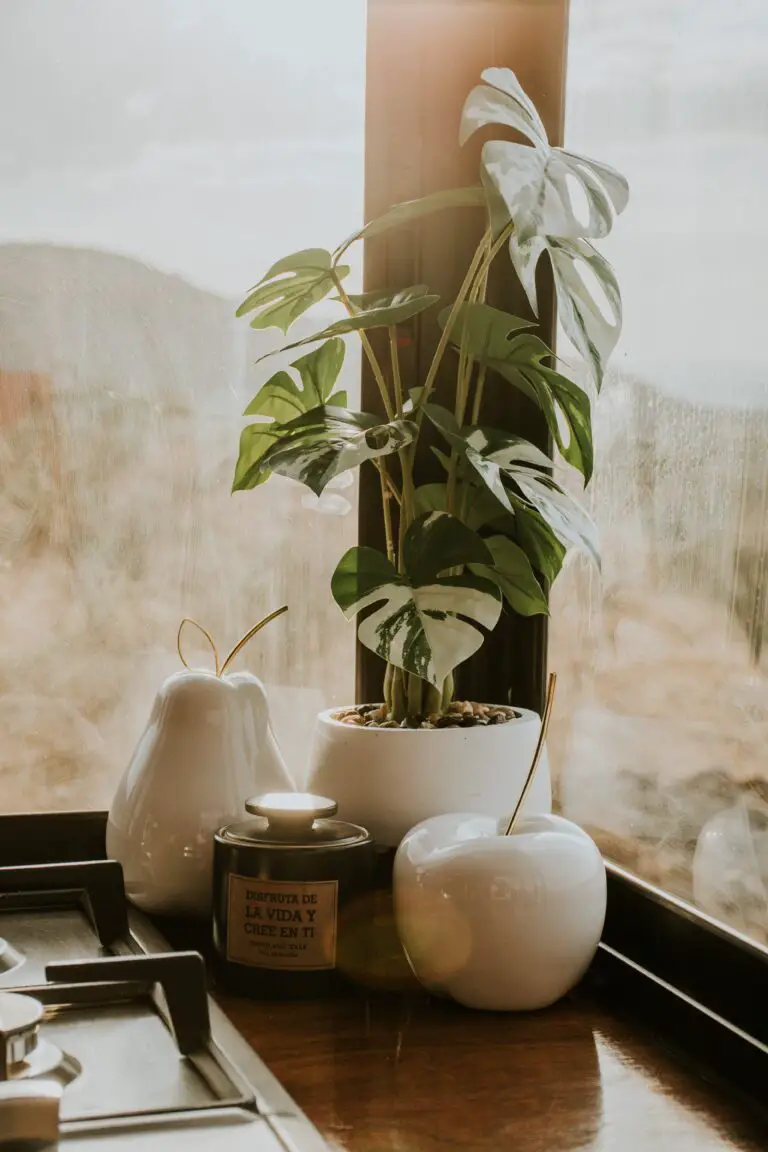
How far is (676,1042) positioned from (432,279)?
0.86 meters

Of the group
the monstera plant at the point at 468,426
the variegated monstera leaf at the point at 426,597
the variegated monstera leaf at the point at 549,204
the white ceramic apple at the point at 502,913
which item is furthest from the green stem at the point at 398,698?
the variegated monstera leaf at the point at 549,204

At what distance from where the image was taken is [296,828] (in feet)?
3.51

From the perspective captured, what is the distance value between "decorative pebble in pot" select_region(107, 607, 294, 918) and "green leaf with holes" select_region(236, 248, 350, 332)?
1.21 ft

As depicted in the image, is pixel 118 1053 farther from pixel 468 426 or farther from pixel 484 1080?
pixel 468 426

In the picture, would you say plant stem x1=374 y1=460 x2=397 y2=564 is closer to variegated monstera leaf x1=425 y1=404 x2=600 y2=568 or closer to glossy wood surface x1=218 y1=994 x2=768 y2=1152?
variegated monstera leaf x1=425 y1=404 x2=600 y2=568

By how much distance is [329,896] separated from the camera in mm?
1031

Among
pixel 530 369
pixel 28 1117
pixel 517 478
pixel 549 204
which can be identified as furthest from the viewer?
pixel 530 369

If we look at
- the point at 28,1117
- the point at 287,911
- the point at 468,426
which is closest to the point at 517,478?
the point at 468,426

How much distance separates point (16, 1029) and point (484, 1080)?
1.04 ft

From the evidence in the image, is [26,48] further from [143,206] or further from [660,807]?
[660,807]

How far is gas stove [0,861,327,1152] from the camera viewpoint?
73cm

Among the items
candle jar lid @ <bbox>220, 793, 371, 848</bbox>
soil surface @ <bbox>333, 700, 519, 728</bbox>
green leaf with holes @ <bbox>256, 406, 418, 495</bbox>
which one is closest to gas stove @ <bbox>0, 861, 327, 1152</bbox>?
candle jar lid @ <bbox>220, 793, 371, 848</bbox>

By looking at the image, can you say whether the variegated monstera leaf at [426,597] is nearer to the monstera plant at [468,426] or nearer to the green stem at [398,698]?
the monstera plant at [468,426]

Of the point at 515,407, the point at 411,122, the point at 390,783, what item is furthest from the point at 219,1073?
the point at 411,122
